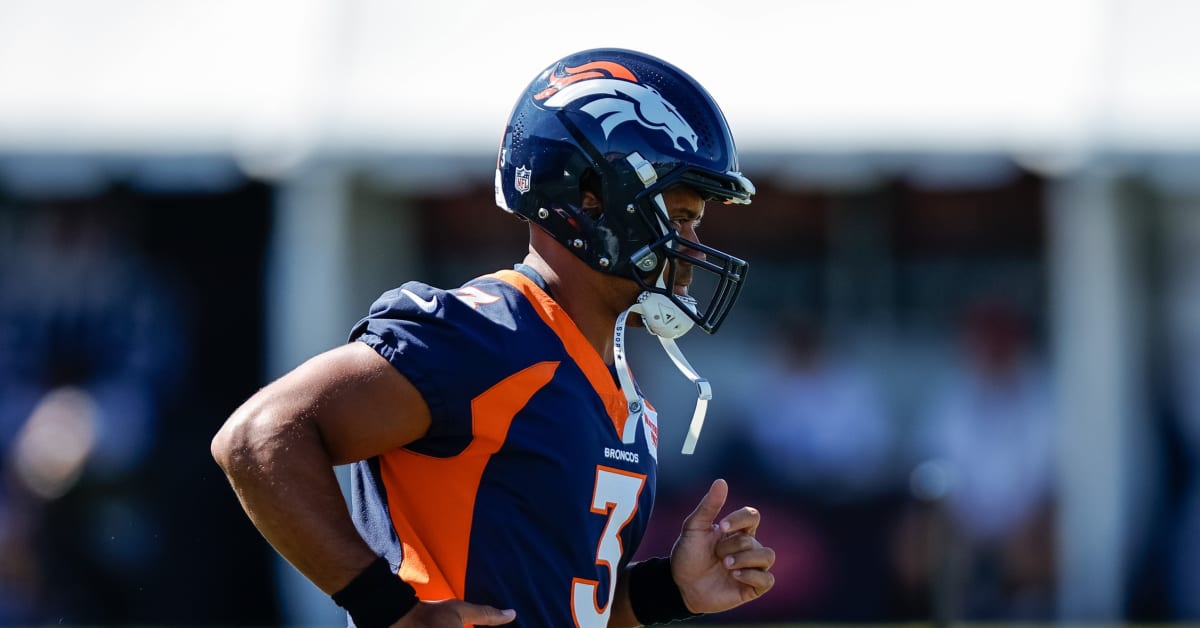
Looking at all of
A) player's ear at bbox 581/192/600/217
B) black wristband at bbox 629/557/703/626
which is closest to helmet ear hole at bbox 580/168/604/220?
player's ear at bbox 581/192/600/217

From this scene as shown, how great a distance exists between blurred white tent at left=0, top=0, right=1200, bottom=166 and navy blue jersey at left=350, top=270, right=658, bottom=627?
27.5ft

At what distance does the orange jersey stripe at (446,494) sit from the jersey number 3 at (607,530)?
0.89ft

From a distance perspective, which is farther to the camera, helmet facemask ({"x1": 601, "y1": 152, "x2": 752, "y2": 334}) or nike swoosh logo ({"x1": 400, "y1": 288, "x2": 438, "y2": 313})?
helmet facemask ({"x1": 601, "y1": 152, "x2": 752, "y2": 334})

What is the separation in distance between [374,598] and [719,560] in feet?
3.38

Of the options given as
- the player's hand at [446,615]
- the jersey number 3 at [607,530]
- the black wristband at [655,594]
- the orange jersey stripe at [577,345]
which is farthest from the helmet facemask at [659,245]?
the player's hand at [446,615]

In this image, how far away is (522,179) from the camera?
11.8 ft

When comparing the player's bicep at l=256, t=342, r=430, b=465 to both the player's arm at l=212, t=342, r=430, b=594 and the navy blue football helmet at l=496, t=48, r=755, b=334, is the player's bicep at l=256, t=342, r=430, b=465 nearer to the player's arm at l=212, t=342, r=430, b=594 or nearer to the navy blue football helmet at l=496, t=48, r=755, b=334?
the player's arm at l=212, t=342, r=430, b=594

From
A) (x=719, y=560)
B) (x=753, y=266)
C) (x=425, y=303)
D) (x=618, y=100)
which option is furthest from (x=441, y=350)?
(x=753, y=266)

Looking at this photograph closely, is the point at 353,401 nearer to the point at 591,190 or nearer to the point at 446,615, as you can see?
the point at 446,615

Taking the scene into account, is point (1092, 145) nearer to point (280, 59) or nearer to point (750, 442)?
point (750, 442)

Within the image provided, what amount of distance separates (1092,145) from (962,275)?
2.14m

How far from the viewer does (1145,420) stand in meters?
12.1

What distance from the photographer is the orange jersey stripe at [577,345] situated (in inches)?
132

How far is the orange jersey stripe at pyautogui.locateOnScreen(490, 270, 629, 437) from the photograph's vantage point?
336cm
